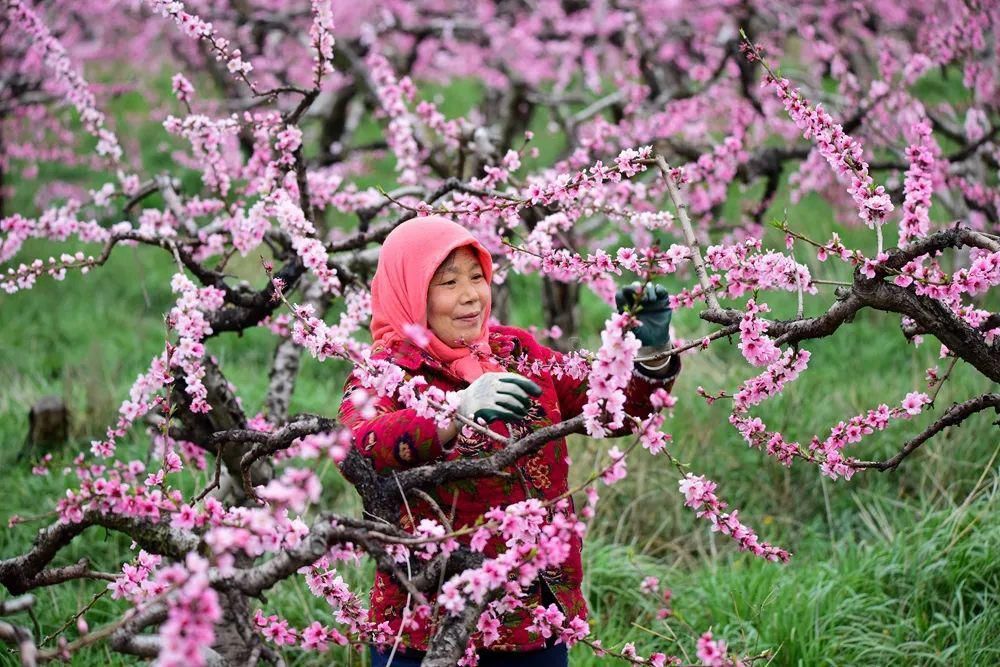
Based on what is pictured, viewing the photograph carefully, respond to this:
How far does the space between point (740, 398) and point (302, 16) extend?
770cm

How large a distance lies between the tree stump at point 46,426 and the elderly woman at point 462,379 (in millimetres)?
3253

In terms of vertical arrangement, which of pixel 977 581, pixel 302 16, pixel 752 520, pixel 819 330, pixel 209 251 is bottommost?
pixel 977 581

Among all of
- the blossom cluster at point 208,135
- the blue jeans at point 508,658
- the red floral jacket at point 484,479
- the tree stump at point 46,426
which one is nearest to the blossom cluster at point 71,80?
the blossom cluster at point 208,135

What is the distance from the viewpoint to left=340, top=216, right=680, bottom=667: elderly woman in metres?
2.31

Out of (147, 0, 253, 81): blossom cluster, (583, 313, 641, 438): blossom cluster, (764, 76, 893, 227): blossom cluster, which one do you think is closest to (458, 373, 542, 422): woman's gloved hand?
(583, 313, 641, 438): blossom cluster

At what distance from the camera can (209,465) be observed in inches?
172

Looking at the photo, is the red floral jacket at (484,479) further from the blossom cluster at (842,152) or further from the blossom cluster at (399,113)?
the blossom cluster at (399,113)

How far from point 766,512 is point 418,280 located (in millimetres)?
2946

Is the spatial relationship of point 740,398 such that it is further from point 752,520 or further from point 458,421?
point 752,520

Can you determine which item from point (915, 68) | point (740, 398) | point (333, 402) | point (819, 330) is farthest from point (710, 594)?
point (915, 68)

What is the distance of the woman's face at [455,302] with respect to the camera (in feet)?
8.10

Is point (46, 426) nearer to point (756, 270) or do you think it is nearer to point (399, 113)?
point (399, 113)

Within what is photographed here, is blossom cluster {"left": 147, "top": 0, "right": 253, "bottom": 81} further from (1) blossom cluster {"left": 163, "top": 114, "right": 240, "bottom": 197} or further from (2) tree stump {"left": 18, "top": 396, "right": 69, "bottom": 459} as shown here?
(2) tree stump {"left": 18, "top": 396, "right": 69, "bottom": 459}

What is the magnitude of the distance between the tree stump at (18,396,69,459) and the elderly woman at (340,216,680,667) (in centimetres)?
325
